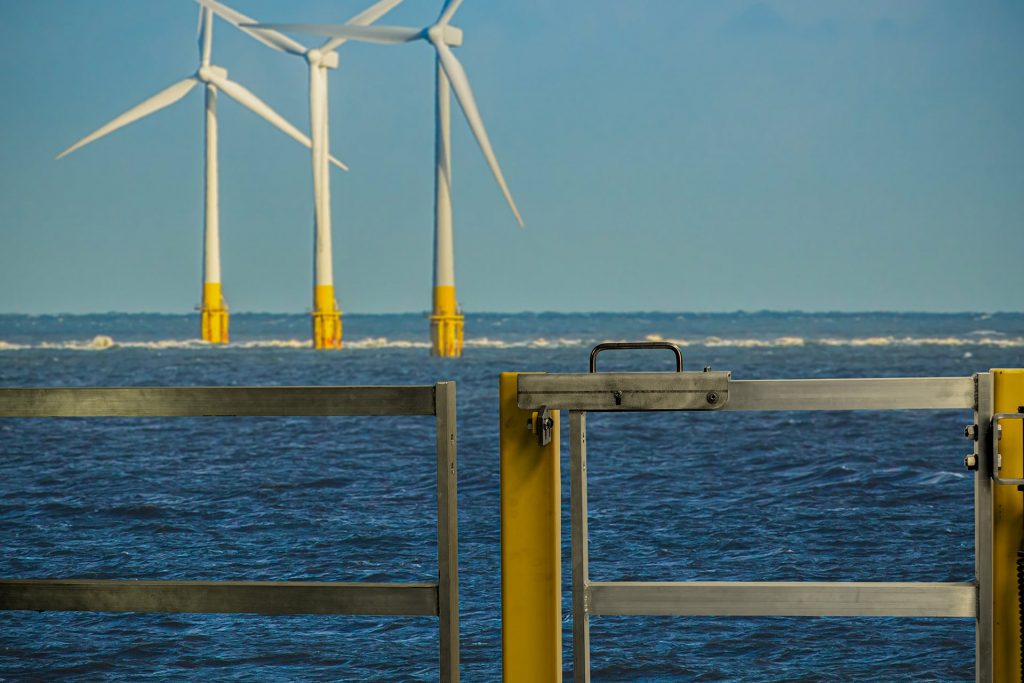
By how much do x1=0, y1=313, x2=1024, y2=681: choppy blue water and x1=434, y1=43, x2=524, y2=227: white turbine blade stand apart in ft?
35.1

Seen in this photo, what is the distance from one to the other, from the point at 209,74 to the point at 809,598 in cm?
7453

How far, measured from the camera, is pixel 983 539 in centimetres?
374

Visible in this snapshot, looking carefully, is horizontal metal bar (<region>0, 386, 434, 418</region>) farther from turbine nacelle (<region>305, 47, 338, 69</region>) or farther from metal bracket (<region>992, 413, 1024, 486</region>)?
turbine nacelle (<region>305, 47, 338, 69</region>)

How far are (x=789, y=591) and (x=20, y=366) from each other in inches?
3032

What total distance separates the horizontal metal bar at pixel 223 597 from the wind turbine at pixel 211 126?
183 feet

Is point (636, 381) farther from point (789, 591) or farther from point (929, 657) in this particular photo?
point (929, 657)

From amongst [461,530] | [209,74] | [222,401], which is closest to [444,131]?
[209,74]

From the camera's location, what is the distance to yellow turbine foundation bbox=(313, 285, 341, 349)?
80500 mm

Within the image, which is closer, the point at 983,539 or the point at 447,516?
the point at 983,539

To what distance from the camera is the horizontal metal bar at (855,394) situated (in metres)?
3.68

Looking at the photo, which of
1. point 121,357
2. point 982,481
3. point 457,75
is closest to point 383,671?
point 982,481

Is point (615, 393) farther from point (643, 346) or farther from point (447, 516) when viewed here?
point (447, 516)

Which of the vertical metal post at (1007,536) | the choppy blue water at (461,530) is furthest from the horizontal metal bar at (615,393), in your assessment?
the choppy blue water at (461,530)

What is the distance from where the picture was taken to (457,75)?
50.9 meters
